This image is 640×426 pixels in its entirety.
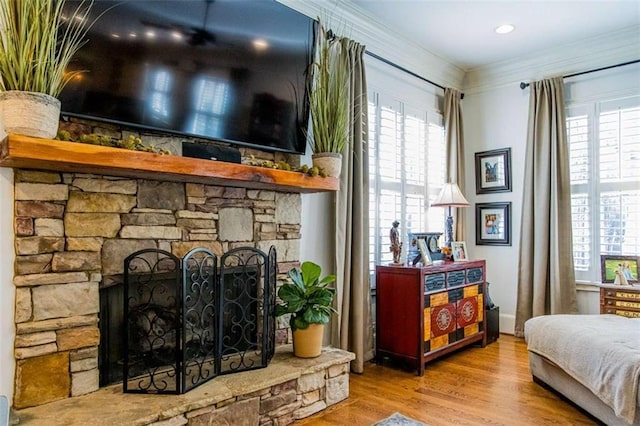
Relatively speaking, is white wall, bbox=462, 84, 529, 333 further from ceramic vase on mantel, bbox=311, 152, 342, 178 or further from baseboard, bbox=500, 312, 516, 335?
ceramic vase on mantel, bbox=311, 152, 342, 178

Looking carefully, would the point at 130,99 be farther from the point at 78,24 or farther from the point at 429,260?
the point at 429,260

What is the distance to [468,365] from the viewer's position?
3.63 m

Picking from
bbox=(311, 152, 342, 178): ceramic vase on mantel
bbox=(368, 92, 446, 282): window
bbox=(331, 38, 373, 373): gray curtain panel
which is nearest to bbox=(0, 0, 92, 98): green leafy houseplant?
bbox=(311, 152, 342, 178): ceramic vase on mantel

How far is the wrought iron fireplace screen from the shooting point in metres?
2.24

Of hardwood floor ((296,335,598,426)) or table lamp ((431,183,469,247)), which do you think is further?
table lamp ((431,183,469,247))

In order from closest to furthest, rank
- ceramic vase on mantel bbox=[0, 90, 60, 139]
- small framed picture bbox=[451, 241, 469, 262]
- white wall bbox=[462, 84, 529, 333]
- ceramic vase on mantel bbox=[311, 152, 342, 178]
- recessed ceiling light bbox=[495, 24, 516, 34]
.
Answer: ceramic vase on mantel bbox=[0, 90, 60, 139], ceramic vase on mantel bbox=[311, 152, 342, 178], recessed ceiling light bbox=[495, 24, 516, 34], small framed picture bbox=[451, 241, 469, 262], white wall bbox=[462, 84, 529, 333]

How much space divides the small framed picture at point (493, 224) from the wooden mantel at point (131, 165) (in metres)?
2.86

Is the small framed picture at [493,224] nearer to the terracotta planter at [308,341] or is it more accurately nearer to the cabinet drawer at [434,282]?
the cabinet drawer at [434,282]

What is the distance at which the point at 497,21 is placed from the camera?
150 inches

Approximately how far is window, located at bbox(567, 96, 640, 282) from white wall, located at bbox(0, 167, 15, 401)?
454cm

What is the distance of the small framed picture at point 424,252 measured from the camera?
145 inches

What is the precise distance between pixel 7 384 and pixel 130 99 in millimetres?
1455

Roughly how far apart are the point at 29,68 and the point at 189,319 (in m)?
1.50

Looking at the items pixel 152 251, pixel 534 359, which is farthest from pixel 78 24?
pixel 534 359
